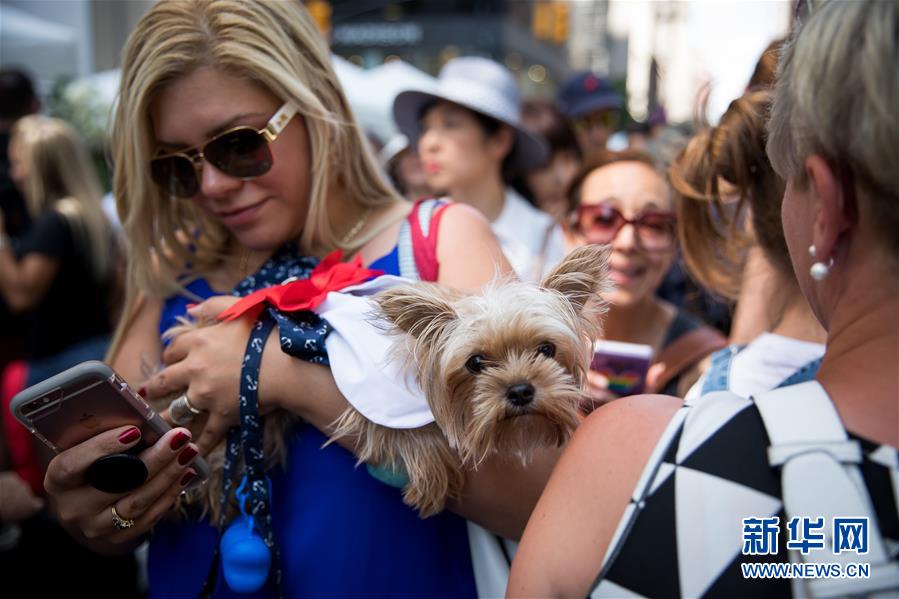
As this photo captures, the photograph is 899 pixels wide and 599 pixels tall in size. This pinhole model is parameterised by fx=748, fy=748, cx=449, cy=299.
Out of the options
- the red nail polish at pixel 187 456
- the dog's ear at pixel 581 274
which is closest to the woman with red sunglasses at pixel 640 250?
the dog's ear at pixel 581 274

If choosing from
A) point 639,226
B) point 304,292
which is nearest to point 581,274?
point 304,292

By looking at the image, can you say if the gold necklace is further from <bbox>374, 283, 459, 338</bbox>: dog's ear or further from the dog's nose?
the dog's nose

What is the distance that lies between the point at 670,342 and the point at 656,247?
1.47 ft

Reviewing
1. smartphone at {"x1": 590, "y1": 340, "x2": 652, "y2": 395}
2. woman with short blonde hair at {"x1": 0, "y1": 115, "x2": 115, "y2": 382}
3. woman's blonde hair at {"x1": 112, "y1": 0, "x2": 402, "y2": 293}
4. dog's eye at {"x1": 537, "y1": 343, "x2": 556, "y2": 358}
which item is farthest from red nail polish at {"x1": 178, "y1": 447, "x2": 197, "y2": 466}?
woman with short blonde hair at {"x1": 0, "y1": 115, "x2": 115, "y2": 382}

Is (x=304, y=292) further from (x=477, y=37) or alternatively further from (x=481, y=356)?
(x=477, y=37)

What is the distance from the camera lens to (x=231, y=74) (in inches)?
82.4

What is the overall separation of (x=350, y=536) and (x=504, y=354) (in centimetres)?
62

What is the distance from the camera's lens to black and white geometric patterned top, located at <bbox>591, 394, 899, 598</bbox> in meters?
1.06

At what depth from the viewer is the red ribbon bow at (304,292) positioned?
1856 millimetres

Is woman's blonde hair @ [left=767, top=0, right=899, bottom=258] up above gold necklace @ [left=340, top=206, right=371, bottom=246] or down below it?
above

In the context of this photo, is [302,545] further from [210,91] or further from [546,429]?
[210,91]

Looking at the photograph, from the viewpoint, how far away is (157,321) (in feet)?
7.67

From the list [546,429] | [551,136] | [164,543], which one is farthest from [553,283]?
[551,136]

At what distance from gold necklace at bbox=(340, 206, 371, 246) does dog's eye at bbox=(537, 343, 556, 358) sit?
0.83 metres
